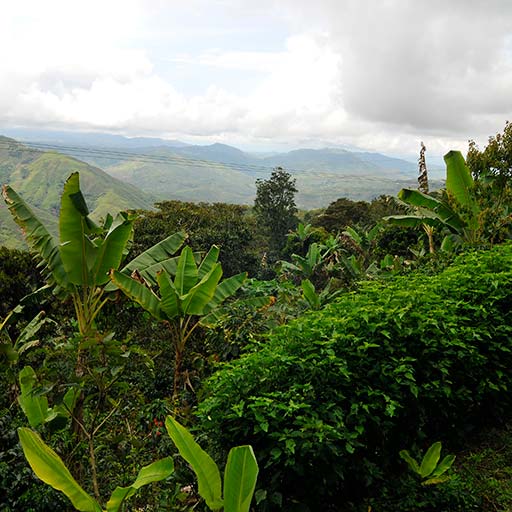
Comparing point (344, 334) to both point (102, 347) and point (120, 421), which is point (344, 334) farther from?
point (120, 421)

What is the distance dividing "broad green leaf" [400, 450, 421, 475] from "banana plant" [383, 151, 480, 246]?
6.63 metres

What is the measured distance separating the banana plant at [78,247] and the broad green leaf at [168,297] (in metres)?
0.81

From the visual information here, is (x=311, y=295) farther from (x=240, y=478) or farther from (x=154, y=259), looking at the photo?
(x=240, y=478)

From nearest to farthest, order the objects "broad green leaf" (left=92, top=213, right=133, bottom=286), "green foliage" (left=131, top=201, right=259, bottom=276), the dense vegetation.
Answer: the dense vegetation
"broad green leaf" (left=92, top=213, right=133, bottom=286)
"green foliage" (left=131, top=201, right=259, bottom=276)

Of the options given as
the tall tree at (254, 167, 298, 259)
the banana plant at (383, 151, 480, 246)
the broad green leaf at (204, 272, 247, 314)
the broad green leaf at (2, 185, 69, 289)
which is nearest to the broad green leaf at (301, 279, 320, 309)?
the broad green leaf at (204, 272, 247, 314)

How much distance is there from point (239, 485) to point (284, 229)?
3786 cm

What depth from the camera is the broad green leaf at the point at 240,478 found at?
7.65 ft

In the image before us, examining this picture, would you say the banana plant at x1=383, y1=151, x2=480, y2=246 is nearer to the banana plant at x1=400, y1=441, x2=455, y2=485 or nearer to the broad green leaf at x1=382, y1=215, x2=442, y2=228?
the broad green leaf at x1=382, y1=215, x2=442, y2=228

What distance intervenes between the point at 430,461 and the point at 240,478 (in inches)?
64.6

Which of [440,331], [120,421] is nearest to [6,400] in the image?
[120,421]

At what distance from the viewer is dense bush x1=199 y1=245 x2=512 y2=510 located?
2795 mm

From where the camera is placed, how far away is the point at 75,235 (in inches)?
227

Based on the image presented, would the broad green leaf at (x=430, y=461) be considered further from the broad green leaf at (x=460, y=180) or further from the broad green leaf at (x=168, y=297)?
the broad green leaf at (x=460, y=180)

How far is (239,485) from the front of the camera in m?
2.34
